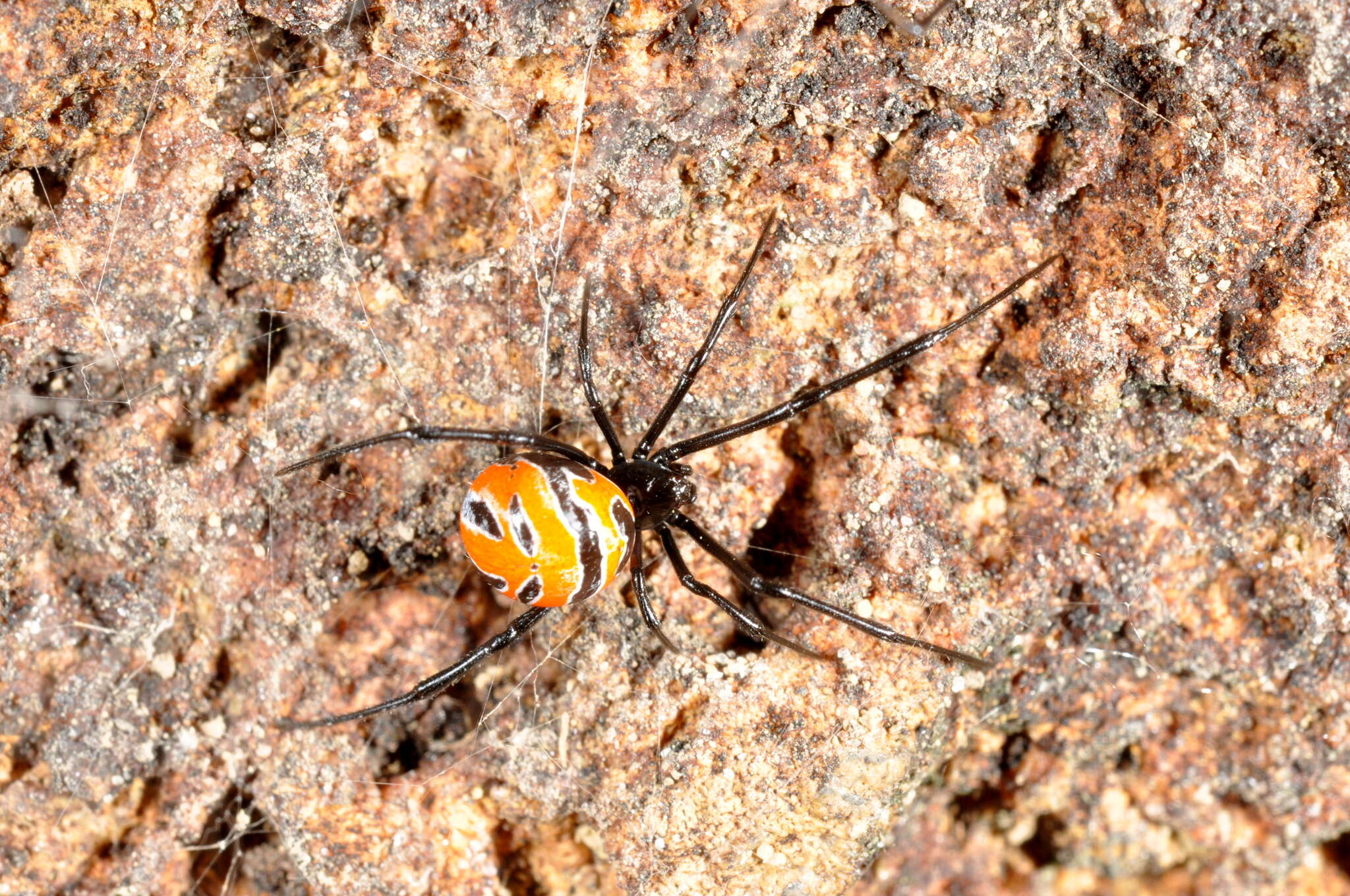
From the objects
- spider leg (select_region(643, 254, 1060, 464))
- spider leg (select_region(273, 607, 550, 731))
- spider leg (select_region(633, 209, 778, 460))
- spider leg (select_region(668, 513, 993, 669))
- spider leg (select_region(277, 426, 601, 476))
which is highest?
spider leg (select_region(277, 426, 601, 476))

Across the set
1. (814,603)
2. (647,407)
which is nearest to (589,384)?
(647,407)

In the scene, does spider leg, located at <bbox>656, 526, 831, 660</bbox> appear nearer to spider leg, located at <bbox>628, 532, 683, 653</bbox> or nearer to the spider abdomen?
spider leg, located at <bbox>628, 532, 683, 653</bbox>

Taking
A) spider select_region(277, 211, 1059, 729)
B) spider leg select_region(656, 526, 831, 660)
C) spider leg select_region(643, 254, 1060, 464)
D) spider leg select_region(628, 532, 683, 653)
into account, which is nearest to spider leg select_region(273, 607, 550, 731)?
spider select_region(277, 211, 1059, 729)

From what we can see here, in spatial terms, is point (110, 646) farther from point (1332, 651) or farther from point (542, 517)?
point (1332, 651)

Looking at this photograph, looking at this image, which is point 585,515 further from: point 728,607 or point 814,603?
point 814,603

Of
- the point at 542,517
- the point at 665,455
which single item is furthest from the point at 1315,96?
the point at 542,517
